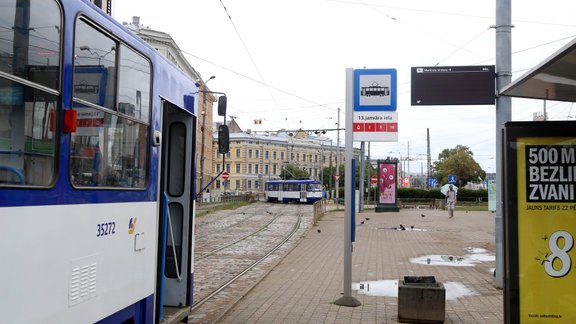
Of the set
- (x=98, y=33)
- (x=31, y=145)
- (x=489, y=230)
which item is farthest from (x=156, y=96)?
(x=489, y=230)

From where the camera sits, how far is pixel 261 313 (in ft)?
25.4

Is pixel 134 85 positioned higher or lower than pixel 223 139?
higher

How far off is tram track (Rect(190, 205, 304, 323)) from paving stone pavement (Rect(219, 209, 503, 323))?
301 mm

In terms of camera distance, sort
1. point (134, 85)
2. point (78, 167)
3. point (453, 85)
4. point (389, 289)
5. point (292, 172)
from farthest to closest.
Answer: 1. point (292, 172)
2. point (389, 289)
3. point (453, 85)
4. point (134, 85)
5. point (78, 167)

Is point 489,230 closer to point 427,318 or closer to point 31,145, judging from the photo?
point 427,318

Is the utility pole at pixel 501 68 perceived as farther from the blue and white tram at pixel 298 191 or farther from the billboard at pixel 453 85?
the blue and white tram at pixel 298 191

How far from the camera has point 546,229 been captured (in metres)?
4.43

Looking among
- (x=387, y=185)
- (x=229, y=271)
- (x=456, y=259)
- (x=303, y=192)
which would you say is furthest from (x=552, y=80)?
(x=303, y=192)

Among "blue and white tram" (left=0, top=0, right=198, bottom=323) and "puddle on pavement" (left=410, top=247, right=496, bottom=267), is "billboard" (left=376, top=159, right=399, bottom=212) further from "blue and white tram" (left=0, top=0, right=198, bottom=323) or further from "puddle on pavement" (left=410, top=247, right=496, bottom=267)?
"blue and white tram" (left=0, top=0, right=198, bottom=323)

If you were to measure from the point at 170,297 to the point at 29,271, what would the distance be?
3600 millimetres

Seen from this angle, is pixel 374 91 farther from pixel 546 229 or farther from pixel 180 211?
pixel 546 229

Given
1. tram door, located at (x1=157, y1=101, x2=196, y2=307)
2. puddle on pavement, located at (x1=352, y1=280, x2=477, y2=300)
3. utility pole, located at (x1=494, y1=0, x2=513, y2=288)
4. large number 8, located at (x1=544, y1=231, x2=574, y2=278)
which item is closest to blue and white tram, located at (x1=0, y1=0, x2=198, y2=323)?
tram door, located at (x1=157, y1=101, x2=196, y2=307)

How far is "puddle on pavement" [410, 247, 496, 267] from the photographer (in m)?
13.3

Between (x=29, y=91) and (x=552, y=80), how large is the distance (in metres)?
3.62
